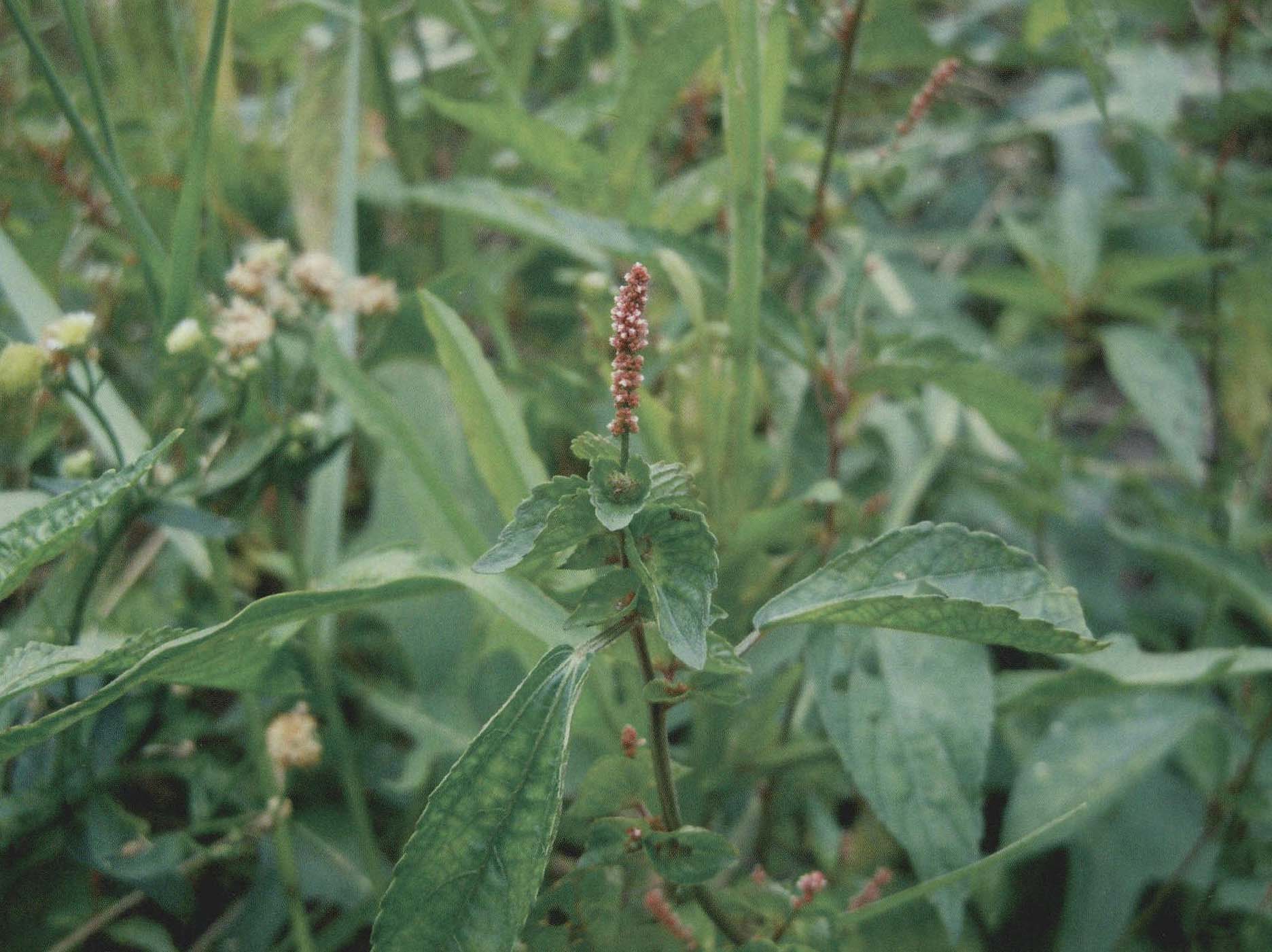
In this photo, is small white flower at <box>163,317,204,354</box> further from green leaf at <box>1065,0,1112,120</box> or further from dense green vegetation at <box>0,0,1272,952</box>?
green leaf at <box>1065,0,1112,120</box>

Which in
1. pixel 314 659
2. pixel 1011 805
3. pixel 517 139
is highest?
pixel 517 139

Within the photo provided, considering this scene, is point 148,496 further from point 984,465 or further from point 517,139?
point 984,465

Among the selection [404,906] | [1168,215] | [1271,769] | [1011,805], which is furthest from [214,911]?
[1168,215]

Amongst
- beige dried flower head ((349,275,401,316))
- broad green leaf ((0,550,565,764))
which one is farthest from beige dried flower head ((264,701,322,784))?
Answer: beige dried flower head ((349,275,401,316))

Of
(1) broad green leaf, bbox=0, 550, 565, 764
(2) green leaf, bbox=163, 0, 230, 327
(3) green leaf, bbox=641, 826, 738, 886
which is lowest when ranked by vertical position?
(3) green leaf, bbox=641, 826, 738, 886

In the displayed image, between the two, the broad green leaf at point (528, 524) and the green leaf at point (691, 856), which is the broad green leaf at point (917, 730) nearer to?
the green leaf at point (691, 856)

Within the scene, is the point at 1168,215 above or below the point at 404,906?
below

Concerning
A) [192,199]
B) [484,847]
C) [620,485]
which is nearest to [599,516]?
[620,485]

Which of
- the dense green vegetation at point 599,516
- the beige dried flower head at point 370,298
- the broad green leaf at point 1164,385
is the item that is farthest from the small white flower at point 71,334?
the broad green leaf at point 1164,385
